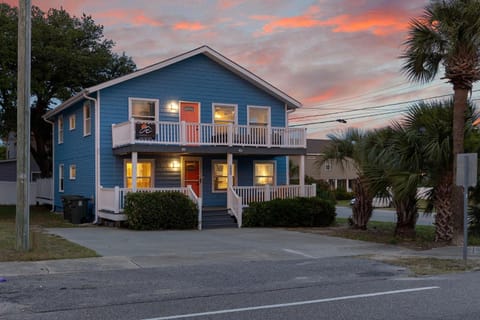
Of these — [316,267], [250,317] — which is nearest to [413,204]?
[316,267]

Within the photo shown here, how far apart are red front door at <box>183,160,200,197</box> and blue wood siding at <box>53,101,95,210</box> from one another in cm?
395

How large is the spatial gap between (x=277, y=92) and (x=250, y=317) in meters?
19.1

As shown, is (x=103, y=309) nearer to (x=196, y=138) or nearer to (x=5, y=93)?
(x=196, y=138)

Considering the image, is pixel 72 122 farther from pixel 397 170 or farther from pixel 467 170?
pixel 467 170

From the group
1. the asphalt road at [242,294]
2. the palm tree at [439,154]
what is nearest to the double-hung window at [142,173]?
the palm tree at [439,154]

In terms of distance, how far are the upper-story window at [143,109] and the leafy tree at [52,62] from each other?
8.26m

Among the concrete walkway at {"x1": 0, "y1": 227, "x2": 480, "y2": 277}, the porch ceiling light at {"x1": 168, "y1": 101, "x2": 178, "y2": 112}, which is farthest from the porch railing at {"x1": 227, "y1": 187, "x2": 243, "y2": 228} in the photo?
the porch ceiling light at {"x1": 168, "y1": 101, "x2": 178, "y2": 112}

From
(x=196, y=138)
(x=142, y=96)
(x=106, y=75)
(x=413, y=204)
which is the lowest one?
(x=413, y=204)

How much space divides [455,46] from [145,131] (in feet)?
37.1

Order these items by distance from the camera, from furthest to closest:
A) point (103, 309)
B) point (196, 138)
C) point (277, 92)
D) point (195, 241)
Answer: point (277, 92), point (196, 138), point (195, 241), point (103, 309)

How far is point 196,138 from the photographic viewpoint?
21625 mm

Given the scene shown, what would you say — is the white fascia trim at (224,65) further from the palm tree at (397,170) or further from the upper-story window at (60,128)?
the palm tree at (397,170)

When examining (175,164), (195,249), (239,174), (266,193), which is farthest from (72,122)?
(195,249)

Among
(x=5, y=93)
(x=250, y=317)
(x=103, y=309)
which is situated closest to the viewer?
(x=250, y=317)
